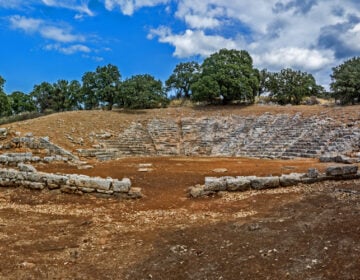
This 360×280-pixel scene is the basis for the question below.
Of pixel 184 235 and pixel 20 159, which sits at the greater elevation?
pixel 20 159

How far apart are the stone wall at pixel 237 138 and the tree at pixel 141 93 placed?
246 inches

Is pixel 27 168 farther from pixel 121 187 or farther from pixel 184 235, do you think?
pixel 184 235

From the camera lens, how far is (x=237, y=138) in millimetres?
26562

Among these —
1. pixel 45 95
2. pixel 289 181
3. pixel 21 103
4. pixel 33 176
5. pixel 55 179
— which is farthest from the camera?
pixel 21 103

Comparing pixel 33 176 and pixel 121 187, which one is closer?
pixel 121 187

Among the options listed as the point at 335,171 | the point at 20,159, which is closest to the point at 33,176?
the point at 20,159

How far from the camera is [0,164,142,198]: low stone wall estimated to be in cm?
1162

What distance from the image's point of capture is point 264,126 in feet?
90.8

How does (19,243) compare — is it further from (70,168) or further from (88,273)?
(70,168)

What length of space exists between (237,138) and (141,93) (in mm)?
14816

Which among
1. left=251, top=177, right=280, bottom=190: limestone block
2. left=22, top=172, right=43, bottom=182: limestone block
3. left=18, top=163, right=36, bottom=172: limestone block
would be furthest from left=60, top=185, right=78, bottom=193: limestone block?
left=251, top=177, right=280, bottom=190: limestone block

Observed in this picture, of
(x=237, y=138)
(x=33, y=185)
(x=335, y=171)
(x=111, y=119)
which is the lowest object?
(x=33, y=185)

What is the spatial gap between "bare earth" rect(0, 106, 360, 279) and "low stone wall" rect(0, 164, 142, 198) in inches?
11.7

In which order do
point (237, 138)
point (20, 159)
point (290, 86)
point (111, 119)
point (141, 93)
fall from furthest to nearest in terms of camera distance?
point (290, 86) < point (141, 93) < point (111, 119) < point (237, 138) < point (20, 159)
